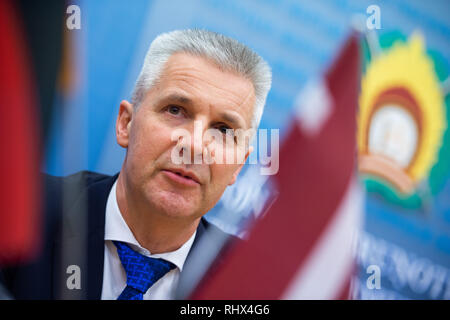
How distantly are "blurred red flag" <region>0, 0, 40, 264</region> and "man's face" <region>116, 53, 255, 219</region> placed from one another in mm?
285

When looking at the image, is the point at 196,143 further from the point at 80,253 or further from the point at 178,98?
the point at 80,253

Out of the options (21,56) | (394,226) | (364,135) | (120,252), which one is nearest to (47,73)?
(21,56)

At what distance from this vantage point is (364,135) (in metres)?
1.93

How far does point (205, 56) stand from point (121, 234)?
2.08ft

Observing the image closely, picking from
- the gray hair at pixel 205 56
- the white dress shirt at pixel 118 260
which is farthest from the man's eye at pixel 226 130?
the white dress shirt at pixel 118 260

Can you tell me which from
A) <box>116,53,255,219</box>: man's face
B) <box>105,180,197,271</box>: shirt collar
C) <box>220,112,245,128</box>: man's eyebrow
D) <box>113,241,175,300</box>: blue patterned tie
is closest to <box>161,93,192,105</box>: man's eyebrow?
<box>116,53,255,219</box>: man's face

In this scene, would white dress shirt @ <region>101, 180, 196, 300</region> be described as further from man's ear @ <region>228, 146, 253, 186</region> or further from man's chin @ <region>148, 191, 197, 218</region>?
man's ear @ <region>228, 146, 253, 186</region>

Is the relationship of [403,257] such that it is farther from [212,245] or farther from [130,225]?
[130,225]

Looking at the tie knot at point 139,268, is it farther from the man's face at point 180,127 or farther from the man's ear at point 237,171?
the man's ear at point 237,171

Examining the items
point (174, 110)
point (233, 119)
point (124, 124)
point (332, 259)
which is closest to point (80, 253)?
point (124, 124)

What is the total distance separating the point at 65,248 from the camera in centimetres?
149

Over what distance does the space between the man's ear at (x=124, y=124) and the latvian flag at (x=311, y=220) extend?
0.51m

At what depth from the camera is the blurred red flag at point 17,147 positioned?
1.42 meters

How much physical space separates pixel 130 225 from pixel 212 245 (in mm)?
296
